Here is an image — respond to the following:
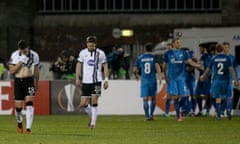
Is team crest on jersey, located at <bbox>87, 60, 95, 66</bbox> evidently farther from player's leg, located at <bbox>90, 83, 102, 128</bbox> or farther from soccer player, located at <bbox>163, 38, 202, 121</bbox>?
soccer player, located at <bbox>163, 38, 202, 121</bbox>

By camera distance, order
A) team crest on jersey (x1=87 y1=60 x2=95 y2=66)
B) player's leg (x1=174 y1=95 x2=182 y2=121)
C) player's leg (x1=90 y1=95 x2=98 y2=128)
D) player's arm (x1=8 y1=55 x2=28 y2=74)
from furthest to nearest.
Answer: player's leg (x1=174 y1=95 x2=182 y2=121), team crest on jersey (x1=87 y1=60 x2=95 y2=66), player's leg (x1=90 y1=95 x2=98 y2=128), player's arm (x1=8 y1=55 x2=28 y2=74)

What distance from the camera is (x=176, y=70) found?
29.5 m

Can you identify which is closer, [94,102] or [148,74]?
[94,102]

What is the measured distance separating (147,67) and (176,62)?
2.70 ft

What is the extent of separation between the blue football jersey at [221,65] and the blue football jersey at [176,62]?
818 mm

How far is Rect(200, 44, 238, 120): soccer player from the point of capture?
29.2m

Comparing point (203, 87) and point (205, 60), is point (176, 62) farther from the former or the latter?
point (203, 87)

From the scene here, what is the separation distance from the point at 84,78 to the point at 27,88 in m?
2.11

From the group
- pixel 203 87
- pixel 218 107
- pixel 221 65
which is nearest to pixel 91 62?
pixel 221 65

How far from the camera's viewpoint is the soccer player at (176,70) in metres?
29.4

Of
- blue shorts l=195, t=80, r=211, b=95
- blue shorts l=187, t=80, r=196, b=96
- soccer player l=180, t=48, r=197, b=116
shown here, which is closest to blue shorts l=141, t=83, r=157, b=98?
soccer player l=180, t=48, r=197, b=116

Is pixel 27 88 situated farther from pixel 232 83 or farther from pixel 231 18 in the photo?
pixel 231 18

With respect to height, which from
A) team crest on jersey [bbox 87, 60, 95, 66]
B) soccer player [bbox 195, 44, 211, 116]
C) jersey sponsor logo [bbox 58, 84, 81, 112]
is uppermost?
team crest on jersey [bbox 87, 60, 95, 66]

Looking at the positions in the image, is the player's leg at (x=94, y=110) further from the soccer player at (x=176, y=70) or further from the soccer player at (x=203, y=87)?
the soccer player at (x=203, y=87)
